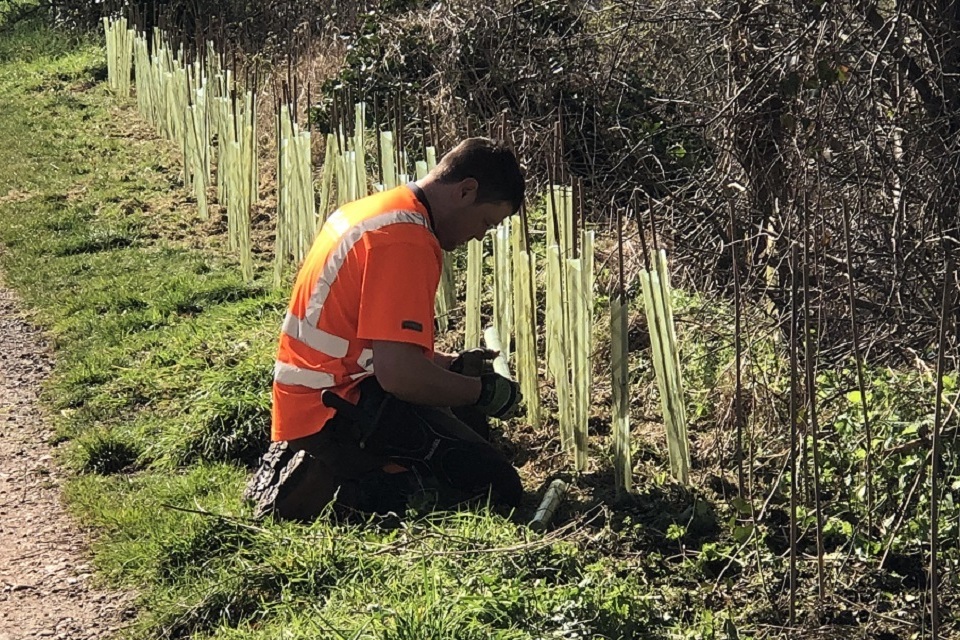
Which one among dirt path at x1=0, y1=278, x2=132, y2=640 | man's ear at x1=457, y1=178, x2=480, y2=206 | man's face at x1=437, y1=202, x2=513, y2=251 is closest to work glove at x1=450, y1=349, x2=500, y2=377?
man's face at x1=437, y1=202, x2=513, y2=251

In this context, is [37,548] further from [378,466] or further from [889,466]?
[889,466]

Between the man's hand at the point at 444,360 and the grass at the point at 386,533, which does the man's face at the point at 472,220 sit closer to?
the man's hand at the point at 444,360

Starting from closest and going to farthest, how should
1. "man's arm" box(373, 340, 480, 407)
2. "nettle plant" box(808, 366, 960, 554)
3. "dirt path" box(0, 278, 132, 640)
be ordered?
"nettle plant" box(808, 366, 960, 554) < "dirt path" box(0, 278, 132, 640) < "man's arm" box(373, 340, 480, 407)

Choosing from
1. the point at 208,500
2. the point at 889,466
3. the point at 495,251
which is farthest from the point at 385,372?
the point at 889,466

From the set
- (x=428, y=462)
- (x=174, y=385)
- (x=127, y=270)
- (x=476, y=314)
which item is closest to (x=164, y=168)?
(x=127, y=270)

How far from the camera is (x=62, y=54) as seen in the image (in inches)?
605

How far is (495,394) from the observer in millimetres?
4199

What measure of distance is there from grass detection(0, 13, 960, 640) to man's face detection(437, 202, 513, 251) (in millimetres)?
940

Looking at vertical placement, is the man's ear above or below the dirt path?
above

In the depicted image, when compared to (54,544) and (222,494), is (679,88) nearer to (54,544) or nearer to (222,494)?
(222,494)

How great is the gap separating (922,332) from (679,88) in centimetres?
284

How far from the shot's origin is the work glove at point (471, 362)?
4.34 meters

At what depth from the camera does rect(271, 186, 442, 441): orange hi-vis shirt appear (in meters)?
3.82

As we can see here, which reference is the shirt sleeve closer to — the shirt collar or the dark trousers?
the shirt collar
